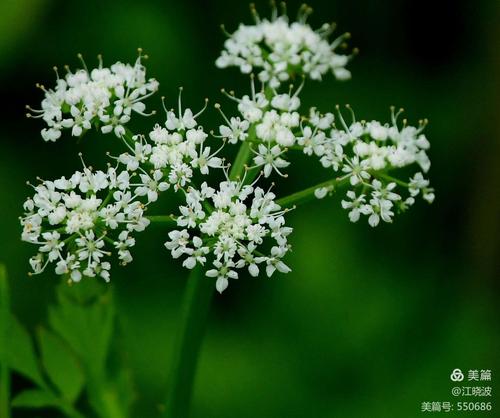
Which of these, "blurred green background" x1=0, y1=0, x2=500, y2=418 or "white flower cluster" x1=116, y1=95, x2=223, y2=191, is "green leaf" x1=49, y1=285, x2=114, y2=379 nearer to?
"white flower cluster" x1=116, y1=95, x2=223, y2=191

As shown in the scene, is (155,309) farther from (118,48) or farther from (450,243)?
(450,243)

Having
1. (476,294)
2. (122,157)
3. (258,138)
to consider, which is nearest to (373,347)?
(476,294)

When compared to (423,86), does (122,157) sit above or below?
below

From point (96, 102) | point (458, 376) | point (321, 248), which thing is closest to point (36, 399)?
Result: point (96, 102)

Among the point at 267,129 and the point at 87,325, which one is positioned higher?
the point at 267,129

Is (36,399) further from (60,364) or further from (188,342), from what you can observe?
(188,342)

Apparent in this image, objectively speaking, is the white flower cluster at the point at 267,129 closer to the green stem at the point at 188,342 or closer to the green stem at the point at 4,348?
the green stem at the point at 188,342
